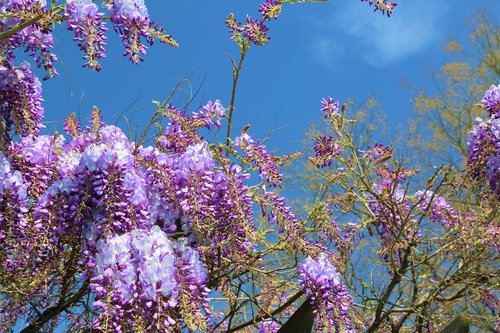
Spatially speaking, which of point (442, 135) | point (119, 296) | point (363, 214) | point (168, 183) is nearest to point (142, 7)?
point (168, 183)

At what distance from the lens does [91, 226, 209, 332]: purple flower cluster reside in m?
2.51

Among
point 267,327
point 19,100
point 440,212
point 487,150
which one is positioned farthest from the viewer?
point 487,150

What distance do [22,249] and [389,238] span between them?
8.35 feet

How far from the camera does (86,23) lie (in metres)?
3.25

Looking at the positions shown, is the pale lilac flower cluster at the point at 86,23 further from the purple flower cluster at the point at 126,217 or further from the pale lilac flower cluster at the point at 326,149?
the pale lilac flower cluster at the point at 326,149

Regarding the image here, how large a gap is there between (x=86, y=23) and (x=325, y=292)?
166cm

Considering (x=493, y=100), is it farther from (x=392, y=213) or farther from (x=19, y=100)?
(x=19, y=100)

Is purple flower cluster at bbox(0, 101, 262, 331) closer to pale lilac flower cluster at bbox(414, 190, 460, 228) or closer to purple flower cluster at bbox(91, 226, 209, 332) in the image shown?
purple flower cluster at bbox(91, 226, 209, 332)

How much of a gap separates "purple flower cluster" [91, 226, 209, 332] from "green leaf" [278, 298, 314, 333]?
617 millimetres

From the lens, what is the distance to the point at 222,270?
125 inches


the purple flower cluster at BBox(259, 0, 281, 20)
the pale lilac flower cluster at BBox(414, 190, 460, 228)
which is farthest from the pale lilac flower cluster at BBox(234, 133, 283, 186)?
the pale lilac flower cluster at BBox(414, 190, 460, 228)

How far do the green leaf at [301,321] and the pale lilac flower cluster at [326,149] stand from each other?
1484 millimetres

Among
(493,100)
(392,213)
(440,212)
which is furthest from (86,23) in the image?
(493,100)

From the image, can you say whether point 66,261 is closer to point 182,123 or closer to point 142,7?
point 182,123
